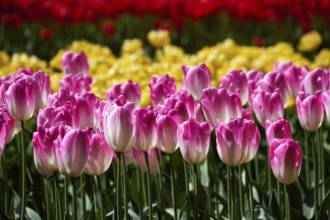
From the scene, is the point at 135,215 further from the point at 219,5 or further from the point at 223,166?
the point at 219,5

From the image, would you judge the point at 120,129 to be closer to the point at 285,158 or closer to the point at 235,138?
the point at 235,138

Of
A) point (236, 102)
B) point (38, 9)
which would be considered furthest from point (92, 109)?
point (38, 9)

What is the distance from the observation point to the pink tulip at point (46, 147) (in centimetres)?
197

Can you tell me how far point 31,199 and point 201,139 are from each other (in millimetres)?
890

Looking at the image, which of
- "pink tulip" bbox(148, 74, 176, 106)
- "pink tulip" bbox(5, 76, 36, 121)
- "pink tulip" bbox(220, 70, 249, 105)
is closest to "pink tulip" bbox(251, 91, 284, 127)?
"pink tulip" bbox(220, 70, 249, 105)

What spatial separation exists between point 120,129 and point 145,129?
123 millimetres

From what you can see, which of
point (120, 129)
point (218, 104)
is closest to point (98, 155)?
point (120, 129)

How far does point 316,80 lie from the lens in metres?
2.83

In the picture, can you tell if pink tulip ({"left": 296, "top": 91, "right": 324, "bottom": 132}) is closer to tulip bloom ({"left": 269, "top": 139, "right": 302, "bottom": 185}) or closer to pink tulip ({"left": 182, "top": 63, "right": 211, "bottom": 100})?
tulip bloom ({"left": 269, "top": 139, "right": 302, "bottom": 185})

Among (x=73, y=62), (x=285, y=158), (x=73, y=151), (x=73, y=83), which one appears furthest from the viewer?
(x=73, y=62)

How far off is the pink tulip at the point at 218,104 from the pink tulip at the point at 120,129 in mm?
455

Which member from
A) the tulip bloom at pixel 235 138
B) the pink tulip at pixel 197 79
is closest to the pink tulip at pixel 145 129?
the tulip bloom at pixel 235 138

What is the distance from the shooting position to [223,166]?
306cm

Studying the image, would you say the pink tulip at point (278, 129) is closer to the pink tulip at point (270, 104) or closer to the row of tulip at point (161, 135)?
the row of tulip at point (161, 135)
